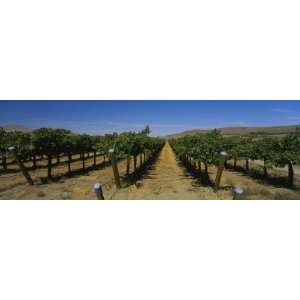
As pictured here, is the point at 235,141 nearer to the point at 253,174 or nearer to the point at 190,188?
the point at 253,174

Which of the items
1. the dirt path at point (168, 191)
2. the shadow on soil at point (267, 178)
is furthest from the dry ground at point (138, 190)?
the shadow on soil at point (267, 178)

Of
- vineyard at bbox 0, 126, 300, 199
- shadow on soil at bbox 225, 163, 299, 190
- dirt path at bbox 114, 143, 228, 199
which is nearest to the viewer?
dirt path at bbox 114, 143, 228, 199

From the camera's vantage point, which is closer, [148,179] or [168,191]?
[168,191]

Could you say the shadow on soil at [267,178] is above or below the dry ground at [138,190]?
below

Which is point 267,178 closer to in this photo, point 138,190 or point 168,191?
point 168,191

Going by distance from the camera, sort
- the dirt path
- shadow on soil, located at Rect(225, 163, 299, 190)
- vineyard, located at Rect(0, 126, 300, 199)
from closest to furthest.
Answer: the dirt path, vineyard, located at Rect(0, 126, 300, 199), shadow on soil, located at Rect(225, 163, 299, 190)

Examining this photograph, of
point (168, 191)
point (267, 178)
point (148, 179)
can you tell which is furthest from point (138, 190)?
point (267, 178)

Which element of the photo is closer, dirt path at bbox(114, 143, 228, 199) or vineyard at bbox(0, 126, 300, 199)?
dirt path at bbox(114, 143, 228, 199)

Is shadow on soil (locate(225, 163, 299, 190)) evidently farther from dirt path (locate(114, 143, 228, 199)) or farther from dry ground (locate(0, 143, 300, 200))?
dirt path (locate(114, 143, 228, 199))

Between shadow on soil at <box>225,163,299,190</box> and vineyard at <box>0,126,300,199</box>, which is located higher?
vineyard at <box>0,126,300,199</box>

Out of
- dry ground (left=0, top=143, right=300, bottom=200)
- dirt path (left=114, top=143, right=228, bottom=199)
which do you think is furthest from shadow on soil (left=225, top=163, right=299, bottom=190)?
dirt path (left=114, top=143, right=228, bottom=199)

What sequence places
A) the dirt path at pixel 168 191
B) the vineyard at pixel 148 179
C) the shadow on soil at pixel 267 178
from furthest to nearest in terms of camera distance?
the shadow on soil at pixel 267 178
the vineyard at pixel 148 179
the dirt path at pixel 168 191

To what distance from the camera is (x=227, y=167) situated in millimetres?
12164

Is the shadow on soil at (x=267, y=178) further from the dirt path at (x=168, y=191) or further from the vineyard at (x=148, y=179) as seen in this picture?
the dirt path at (x=168, y=191)
